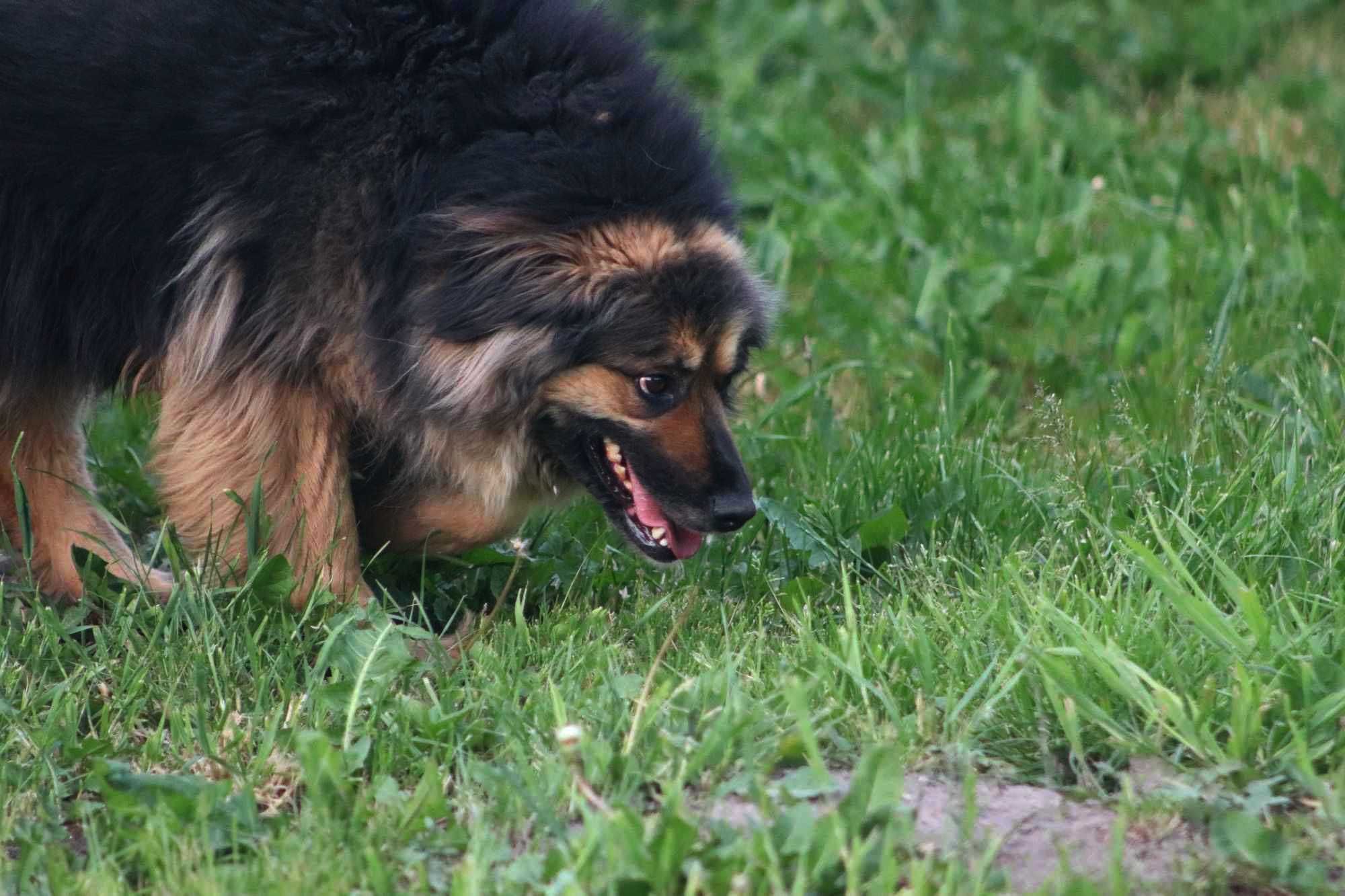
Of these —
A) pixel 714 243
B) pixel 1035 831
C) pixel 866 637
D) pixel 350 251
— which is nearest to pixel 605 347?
pixel 714 243

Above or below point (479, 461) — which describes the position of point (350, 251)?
above

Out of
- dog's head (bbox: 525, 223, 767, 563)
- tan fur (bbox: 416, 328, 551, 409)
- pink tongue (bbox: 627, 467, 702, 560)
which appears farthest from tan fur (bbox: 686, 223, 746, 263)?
pink tongue (bbox: 627, 467, 702, 560)

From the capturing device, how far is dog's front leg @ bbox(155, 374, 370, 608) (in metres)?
3.58

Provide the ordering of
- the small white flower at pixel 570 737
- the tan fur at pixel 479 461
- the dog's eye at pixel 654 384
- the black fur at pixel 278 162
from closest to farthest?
1. the small white flower at pixel 570 737
2. the black fur at pixel 278 162
3. the dog's eye at pixel 654 384
4. the tan fur at pixel 479 461

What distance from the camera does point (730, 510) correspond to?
3.56m

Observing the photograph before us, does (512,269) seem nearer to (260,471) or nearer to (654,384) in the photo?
(654,384)

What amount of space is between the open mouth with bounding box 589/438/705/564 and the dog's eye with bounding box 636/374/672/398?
0.60 ft

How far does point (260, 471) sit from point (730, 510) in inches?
41.1

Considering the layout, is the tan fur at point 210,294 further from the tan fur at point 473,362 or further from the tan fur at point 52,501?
the tan fur at point 52,501

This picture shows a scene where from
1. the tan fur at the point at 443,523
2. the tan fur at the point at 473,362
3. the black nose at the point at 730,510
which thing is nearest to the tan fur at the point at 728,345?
the black nose at the point at 730,510

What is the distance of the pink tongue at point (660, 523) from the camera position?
368cm

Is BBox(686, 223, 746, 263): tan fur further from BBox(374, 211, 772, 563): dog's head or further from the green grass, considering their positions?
the green grass

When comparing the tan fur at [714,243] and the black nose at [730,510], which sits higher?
the tan fur at [714,243]

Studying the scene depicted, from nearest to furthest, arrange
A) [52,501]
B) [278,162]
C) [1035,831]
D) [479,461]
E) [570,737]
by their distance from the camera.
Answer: [570,737] → [1035,831] → [278,162] → [479,461] → [52,501]
